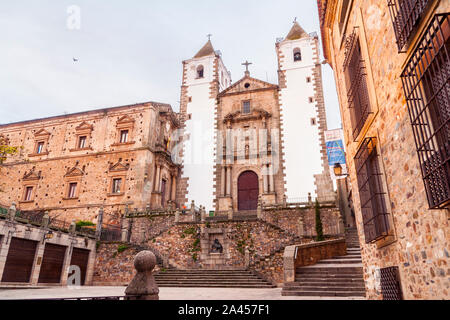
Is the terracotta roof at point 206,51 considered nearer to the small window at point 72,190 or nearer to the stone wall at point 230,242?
the small window at point 72,190

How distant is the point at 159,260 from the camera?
1947 centimetres

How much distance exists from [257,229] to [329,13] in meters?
13.2

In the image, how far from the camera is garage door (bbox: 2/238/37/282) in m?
15.5

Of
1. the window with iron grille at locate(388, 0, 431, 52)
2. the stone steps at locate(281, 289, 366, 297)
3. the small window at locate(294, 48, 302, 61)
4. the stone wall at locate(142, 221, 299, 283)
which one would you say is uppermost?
the small window at locate(294, 48, 302, 61)

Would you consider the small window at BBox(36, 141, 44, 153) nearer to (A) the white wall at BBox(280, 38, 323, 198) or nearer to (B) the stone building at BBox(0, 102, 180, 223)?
(B) the stone building at BBox(0, 102, 180, 223)

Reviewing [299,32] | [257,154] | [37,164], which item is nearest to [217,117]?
[257,154]

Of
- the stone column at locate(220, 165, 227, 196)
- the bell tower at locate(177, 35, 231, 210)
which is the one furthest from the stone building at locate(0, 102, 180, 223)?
the stone column at locate(220, 165, 227, 196)

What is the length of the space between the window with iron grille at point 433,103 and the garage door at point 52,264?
18.5 metres

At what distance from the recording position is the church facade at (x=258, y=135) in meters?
25.1

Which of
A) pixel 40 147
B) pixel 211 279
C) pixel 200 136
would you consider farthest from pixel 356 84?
pixel 40 147

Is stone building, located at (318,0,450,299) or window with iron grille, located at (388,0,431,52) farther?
window with iron grille, located at (388,0,431,52)

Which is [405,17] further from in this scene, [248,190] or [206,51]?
[206,51]

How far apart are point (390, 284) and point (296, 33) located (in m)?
28.7

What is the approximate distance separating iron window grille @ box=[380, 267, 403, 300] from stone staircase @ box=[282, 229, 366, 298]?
3913mm
